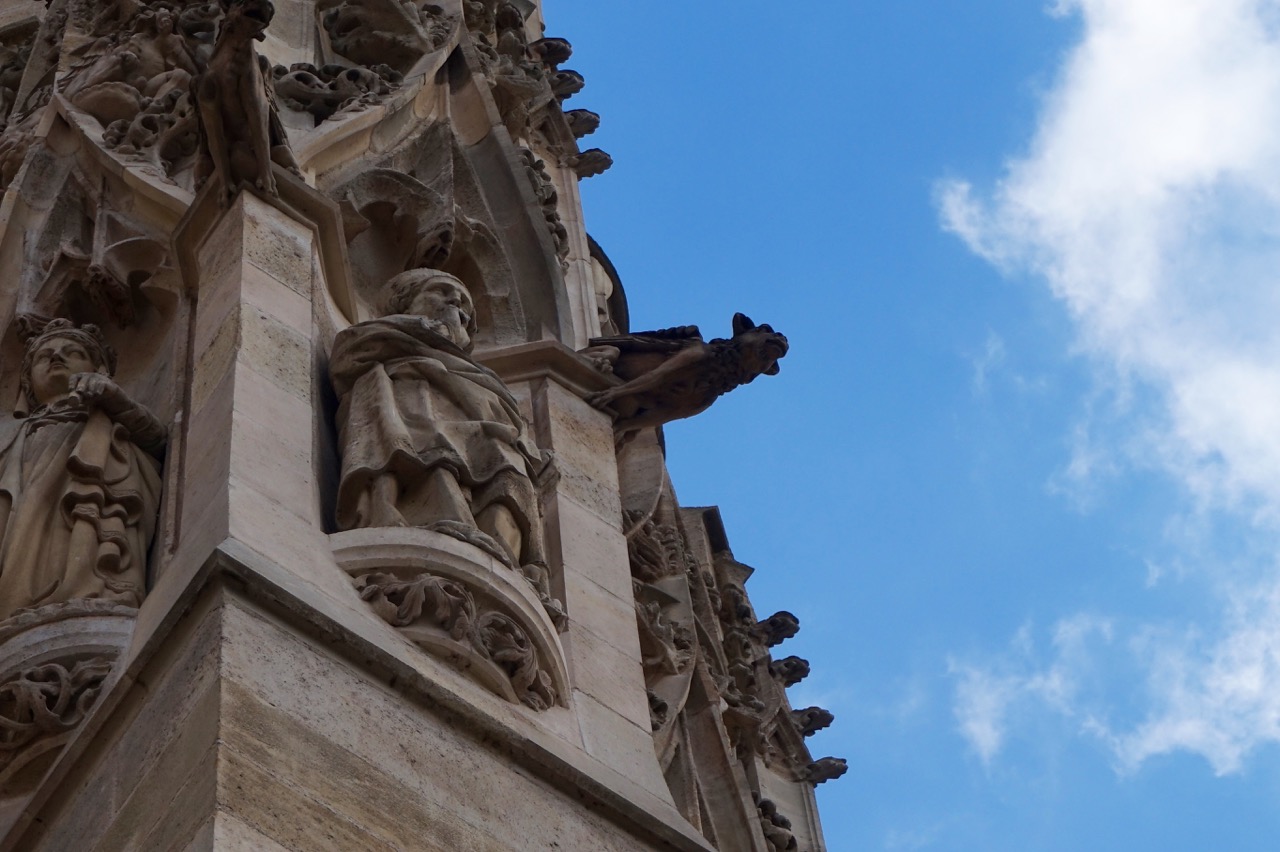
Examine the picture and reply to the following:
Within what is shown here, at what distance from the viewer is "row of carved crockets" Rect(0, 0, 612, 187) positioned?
35.7 feet

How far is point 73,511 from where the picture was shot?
812cm

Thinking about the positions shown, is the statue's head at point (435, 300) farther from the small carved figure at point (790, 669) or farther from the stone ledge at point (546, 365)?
the small carved figure at point (790, 669)

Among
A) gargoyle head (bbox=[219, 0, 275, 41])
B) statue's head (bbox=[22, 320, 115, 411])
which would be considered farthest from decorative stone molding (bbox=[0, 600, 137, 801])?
gargoyle head (bbox=[219, 0, 275, 41])

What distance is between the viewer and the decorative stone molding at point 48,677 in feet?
24.1

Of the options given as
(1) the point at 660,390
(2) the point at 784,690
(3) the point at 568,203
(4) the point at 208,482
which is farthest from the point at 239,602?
(2) the point at 784,690

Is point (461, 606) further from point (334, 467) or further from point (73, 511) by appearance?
point (73, 511)

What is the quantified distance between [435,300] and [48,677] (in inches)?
101

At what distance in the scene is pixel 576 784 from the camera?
7.26 m

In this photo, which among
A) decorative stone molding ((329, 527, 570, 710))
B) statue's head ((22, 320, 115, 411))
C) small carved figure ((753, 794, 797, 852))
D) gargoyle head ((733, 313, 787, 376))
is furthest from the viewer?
small carved figure ((753, 794, 797, 852))

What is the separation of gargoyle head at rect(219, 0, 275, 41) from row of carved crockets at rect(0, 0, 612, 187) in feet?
1.63

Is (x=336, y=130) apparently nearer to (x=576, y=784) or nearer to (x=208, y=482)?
(x=208, y=482)

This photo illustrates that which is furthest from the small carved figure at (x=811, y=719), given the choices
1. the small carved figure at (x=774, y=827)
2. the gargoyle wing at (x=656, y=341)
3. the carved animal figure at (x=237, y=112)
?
the carved animal figure at (x=237, y=112)

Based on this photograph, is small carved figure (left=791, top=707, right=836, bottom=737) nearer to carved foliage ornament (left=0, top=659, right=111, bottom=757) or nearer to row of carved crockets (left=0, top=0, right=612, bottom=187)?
row of carved crockets (left=0, top=0, right=612, bottom=187)

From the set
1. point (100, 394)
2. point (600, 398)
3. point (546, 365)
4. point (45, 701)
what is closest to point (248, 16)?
point (100, 394)
